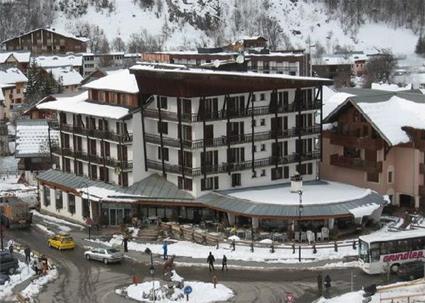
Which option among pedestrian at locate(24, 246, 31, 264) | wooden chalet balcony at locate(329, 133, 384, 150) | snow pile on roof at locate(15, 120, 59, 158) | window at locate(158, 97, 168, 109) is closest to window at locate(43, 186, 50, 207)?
window at locate(158, 97, 168, 109)

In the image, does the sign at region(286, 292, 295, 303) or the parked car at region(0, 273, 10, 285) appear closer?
the sign at region(286, 292, 295, 303)

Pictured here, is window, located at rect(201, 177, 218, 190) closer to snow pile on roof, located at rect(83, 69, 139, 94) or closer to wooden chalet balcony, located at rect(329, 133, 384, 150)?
snow pile on roof, located at rect(83, 69, 139, 94)

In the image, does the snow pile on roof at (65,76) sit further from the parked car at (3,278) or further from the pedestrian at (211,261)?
the pedestrian at (211,261)

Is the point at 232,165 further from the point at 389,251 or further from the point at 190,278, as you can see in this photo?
the point at 389,251

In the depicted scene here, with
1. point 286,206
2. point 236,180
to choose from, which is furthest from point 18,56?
point 286,206

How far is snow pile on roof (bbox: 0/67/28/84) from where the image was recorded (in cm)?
14600

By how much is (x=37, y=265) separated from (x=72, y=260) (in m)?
3.71

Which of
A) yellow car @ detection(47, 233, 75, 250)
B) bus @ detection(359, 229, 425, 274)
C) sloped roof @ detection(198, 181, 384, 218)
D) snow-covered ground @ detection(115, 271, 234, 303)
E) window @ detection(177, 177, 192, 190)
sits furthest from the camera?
window @ detection(177, 177, 192, 190)

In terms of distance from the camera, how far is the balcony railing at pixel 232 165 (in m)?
68.2

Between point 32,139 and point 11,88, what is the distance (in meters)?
45.0

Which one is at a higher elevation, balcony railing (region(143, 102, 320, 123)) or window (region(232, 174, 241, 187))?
balcony railing (region(143, 102, 320, 123))

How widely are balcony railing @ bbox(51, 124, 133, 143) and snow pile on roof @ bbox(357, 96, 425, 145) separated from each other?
19631 mm

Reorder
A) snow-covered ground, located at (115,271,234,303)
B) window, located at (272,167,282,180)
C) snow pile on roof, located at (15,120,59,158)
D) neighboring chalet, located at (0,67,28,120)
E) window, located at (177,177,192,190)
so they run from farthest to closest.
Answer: neighboring chalet, located at (0,67,28,120) → snow pile on roof, located at (15,120,59,158) → window, located at (272,167,282,180) → window, located at (177,177,192,190) → snow-covered ground, located at (115,271,234,303)

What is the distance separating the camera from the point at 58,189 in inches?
3017
